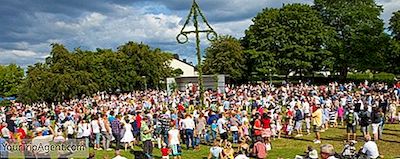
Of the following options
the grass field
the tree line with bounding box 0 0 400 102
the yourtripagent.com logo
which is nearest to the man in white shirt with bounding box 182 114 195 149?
the grass field

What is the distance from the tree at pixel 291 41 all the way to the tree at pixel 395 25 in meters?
8.09

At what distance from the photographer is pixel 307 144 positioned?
1803 cm

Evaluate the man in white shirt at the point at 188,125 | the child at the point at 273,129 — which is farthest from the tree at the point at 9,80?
the man in white shirt at the point at 188,125

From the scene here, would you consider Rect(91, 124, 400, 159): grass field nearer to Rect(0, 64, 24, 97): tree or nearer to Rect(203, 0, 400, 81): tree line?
Rect(203, 0, 400, 81): tree line

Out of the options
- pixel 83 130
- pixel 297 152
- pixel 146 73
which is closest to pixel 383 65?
pixel 146 73

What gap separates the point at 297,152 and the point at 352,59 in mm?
41337

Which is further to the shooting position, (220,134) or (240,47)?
(240,47)

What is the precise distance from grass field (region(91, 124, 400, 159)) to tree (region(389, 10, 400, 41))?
38360 mm

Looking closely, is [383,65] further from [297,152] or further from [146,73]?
[297,152]

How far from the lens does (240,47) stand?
59594 millimetres

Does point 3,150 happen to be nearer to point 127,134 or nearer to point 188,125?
point 127,134

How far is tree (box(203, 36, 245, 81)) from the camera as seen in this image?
5847 centimetres

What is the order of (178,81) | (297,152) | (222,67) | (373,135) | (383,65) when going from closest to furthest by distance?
(297,152) < (373,135) < (178,81) < (383,65) < (222,67)

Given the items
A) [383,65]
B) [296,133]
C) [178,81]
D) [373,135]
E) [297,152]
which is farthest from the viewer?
[383,65]
